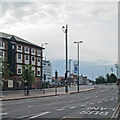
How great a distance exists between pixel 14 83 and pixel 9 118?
31851mm

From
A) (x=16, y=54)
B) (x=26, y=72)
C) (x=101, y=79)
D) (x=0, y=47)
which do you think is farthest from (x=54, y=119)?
(x=101, y=79)

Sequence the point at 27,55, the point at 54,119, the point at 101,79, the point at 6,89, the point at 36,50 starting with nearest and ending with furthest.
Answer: the point at 54,119, the point at 6,89, the point at 27,55, the point at 36,50, the point at 101,79

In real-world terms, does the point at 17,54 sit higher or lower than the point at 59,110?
higher

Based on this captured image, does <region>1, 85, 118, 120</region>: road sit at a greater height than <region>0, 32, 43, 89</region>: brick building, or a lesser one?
lesser

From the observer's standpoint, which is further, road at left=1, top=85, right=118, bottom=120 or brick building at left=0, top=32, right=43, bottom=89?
brick building at left=0, top=32, right=43, bottom=89

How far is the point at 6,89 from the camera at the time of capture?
53.4 metres

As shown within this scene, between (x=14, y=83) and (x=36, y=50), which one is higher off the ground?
(x=36, y=50)

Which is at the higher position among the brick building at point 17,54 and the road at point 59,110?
the brick building at point 17,54

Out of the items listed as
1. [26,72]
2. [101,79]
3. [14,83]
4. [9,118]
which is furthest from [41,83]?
[101,79]

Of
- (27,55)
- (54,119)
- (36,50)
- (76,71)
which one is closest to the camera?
(54,119)

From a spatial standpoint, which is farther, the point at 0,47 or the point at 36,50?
the point at 36,50

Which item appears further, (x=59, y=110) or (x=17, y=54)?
(x=17, y=54)

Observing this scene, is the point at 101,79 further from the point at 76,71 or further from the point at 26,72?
the point at 26,72

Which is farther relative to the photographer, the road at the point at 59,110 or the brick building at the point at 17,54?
the brick building at the point at 17,54
